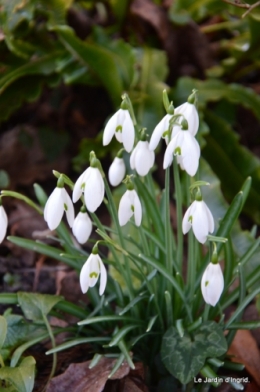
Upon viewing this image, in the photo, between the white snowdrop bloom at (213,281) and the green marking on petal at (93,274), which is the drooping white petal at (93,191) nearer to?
the green marking on petal at (93,274)

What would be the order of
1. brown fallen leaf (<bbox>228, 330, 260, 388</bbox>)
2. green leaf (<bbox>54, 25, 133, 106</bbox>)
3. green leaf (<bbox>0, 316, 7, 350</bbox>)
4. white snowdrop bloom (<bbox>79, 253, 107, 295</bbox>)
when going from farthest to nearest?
green leaf (<bbox>54, 25, 133, 106</bbox>), brown fallen leaf (<bbox>228, 330, 260, 388</bbox>), green leaf (<bbox>0, 316, 7, 350</bbox>), white snowdrop bloom (<bbox>79, 253, 107, 295</bbox>)

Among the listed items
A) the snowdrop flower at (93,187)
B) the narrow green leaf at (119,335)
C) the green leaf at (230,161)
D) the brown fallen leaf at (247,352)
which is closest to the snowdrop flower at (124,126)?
the snowdrop flower at (93,187)

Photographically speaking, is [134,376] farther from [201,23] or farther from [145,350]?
[201,23]

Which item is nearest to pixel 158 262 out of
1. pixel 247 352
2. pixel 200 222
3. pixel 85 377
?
pixel 200 222

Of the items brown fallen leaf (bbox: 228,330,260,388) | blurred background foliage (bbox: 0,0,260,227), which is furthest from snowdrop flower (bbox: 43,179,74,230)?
blurred background foliage (bbox: 0,0,260,227)

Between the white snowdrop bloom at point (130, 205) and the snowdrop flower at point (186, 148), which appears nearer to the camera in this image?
the snowdrop flower at point (186, 148)

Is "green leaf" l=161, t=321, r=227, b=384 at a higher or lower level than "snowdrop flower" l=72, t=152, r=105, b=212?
lower

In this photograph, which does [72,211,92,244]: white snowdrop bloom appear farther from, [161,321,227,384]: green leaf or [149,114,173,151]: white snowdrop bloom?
[161,321,227,384]: green leaf
